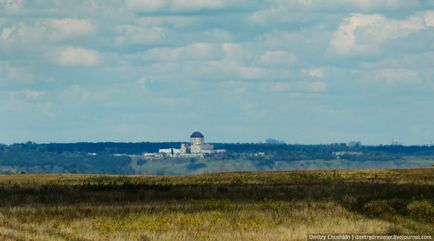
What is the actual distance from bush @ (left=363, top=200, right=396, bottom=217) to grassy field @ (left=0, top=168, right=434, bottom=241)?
0.04m

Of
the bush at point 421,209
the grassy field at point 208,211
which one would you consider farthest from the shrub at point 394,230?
the bush at point 421,209

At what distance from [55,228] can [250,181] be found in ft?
116

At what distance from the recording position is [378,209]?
158 ft

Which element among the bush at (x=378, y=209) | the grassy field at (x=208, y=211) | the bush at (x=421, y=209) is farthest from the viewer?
the bush at (x=378, y=209)

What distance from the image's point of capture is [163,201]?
178ft

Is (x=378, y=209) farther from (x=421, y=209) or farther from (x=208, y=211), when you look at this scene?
(x=208, y=211)

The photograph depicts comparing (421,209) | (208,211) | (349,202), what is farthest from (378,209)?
(208,211)

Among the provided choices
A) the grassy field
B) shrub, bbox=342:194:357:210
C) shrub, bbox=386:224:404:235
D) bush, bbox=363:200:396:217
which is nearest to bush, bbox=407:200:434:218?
the grassy field

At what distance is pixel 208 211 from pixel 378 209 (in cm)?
751

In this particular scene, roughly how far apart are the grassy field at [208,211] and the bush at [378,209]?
0.14 feet

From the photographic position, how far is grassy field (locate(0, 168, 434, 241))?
1585 inches

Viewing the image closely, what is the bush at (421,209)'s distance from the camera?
46.4 meters

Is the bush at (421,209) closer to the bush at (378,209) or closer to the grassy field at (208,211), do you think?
the grassy field at (208,211)

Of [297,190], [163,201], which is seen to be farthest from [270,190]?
[163,201]
